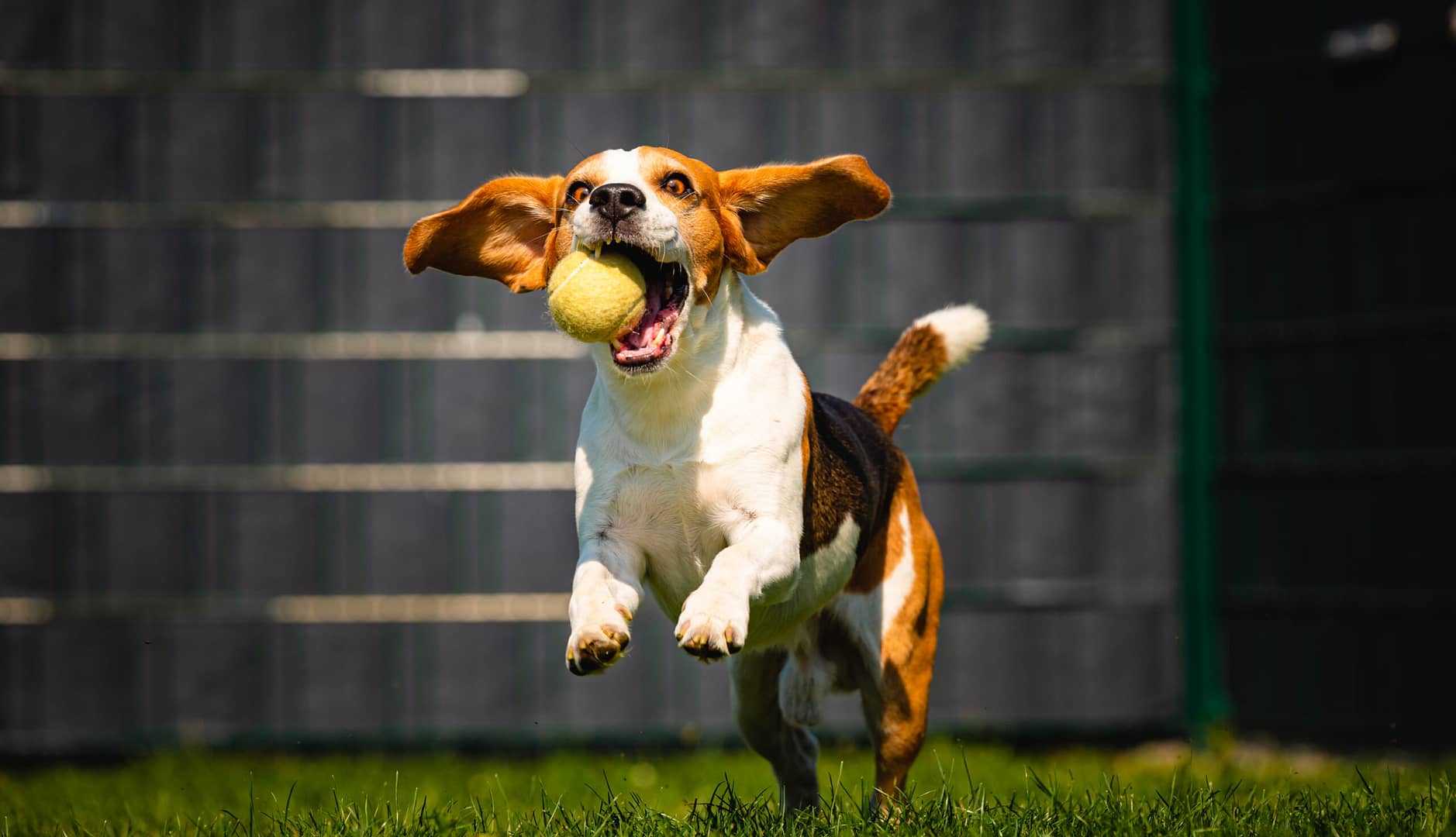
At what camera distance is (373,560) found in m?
8.15

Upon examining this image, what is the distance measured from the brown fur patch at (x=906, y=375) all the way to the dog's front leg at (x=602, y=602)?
1.49m

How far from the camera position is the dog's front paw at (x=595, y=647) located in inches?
128

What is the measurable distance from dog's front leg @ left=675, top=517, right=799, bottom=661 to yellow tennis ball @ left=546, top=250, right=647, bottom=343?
1.96 feet

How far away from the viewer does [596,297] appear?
3582mm

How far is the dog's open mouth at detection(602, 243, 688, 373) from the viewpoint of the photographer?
12.1ft

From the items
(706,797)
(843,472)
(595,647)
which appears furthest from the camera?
(706,797)

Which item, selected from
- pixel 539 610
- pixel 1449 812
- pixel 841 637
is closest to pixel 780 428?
pixel 841 637

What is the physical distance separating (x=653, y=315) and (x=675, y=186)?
0.35 meters

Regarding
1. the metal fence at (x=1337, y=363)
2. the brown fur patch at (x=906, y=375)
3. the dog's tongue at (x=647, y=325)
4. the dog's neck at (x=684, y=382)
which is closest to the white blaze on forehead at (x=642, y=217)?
the dog's tongue at (x=647, y=325)

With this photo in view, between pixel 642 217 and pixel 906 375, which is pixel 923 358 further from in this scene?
pixel 642 217

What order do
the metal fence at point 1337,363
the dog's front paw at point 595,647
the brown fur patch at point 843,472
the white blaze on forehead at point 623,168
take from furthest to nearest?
the metal fence at point 1337,363 → the brown fur patch at point 843,472 → the white blaze on forehead at point 623,168 → the dog's front paw at point 595,647

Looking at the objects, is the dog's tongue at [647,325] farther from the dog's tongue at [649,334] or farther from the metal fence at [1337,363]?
the metal fence at [1337,363]

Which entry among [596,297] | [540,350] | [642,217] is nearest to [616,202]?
[642,217]

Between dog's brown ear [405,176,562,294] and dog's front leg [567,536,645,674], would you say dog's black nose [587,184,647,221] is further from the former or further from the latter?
dog's front leg [567,536,645,674]
